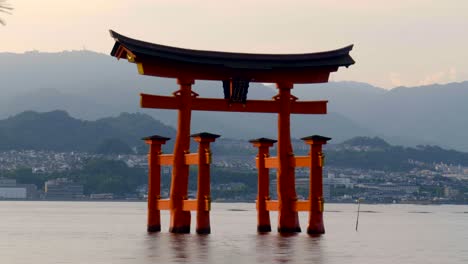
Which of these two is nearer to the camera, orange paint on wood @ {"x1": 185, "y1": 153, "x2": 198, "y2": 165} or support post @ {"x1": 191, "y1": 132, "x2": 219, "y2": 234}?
support post @ {"x1": 191, "y1": 132, "x2": 219, "y2": 234}

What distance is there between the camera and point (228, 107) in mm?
52875

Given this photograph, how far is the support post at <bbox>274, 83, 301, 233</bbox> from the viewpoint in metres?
52.8

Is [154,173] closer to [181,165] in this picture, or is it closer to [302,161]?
[181,165]

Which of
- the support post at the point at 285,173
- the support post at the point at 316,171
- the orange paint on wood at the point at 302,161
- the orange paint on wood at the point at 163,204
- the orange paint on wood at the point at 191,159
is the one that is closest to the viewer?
the orange paint on wood at the point at 191,159

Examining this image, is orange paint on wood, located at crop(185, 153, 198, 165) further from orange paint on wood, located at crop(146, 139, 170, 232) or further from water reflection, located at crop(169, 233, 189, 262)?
water reflection, located at crop(169, 233, 189, 262)

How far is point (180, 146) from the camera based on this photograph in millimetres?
51219

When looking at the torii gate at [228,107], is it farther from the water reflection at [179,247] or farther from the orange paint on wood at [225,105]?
the water reflection at [179,247]

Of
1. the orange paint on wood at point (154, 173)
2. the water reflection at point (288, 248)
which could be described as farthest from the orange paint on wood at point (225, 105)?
the water reflection at point (288, 248)

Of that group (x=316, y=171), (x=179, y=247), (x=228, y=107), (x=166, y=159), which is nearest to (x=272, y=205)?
(x=316, y=171)

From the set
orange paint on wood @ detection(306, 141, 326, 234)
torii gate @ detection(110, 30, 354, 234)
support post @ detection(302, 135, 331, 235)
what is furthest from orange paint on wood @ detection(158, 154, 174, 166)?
orange paint on wood @ detection(306, 141, 326, 234)

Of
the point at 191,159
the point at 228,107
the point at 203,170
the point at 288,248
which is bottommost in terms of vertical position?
the point at 288,248

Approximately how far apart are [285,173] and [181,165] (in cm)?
483

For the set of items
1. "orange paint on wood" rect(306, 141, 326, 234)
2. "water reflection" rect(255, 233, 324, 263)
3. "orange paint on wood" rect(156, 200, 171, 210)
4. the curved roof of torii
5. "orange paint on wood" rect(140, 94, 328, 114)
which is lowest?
"water reflection" rect(255, 233, 324, 263)

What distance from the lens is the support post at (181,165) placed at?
167ft
